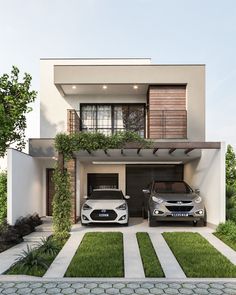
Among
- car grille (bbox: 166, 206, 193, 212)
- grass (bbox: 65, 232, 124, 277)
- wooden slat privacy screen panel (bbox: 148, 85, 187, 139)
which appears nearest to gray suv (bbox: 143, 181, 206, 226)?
car grille (bbox: 166, 206, 193, 212)

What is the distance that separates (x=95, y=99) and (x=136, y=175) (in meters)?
4.21

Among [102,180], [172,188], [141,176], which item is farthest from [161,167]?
[172,188]

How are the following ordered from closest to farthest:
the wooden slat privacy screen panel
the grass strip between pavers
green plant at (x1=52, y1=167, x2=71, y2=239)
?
1. the grass strip between pavers
2. green plant at (x1=52, y1=167, x2=71, y2=239)
3. the wooden slat privacy screen panel

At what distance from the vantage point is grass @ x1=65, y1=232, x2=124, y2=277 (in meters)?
6.41

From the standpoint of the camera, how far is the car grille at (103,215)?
12.1 m

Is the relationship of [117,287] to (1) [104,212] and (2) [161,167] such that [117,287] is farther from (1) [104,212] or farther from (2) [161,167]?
(2) [161,167]

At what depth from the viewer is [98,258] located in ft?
24.5

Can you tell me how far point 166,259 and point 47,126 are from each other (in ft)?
32.2

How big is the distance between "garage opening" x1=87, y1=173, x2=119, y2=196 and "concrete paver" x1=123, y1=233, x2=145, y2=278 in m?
6.83

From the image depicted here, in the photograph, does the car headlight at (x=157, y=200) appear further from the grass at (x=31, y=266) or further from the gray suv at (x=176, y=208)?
the grass at (x=31, y=266)

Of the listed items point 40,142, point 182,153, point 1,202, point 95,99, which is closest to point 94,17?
point 95,99

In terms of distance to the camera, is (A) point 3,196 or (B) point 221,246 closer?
(B) point 221,246

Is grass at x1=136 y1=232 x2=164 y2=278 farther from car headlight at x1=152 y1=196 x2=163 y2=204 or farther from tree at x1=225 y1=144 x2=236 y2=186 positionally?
tree at x1=225 y1=144 x2=236 y2=186

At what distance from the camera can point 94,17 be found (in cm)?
1298
